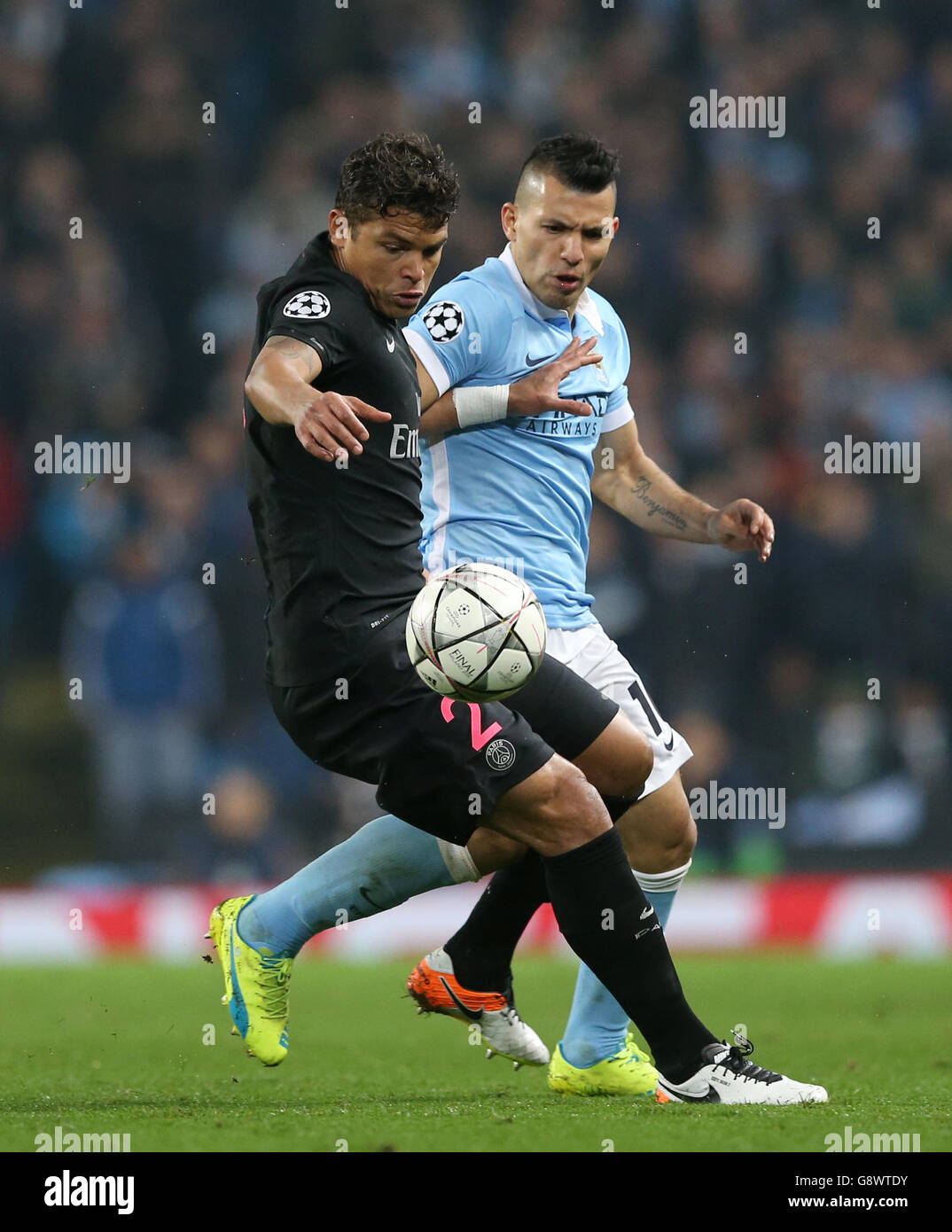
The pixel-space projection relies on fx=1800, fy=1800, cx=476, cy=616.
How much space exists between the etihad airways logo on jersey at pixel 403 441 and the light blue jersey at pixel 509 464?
58 cm

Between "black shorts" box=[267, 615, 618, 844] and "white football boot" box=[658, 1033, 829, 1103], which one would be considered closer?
"black shorts" box=[267, 615, 618, 844]

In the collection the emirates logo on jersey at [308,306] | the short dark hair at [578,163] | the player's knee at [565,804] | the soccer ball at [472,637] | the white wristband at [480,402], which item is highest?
the short dark hair at [578,163]

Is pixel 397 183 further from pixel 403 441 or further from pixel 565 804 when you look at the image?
pixel 565 804

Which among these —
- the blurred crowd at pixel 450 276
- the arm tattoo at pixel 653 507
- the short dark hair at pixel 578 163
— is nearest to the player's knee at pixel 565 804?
the arm tattoo at pixel 653 507

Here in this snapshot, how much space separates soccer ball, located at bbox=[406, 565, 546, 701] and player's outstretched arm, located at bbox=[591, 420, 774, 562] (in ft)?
4.13

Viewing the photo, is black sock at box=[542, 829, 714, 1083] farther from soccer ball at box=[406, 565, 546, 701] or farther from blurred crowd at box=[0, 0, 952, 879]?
blurred crowd at box=[0, 0, 952, 879]

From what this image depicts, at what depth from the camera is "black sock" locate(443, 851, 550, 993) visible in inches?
196

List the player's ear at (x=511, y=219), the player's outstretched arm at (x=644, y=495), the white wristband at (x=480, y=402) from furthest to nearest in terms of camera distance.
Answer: the player's outstretched arm at (x=644, y=495)
the player's ear at (x=511, y=219)
the white wristband at (x=480, y=402)

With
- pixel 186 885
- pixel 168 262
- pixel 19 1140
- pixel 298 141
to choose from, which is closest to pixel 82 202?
pixel 168 262

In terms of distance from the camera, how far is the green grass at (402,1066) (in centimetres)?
366

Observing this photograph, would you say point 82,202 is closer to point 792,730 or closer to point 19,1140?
point 792,730

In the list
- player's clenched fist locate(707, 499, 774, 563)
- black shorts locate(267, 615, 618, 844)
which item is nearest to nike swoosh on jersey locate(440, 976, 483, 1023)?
black shorts locate(267, 615, 618, 844)

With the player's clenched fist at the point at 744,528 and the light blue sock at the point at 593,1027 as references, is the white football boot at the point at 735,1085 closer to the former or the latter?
the light blue sock at the point at 593,1027

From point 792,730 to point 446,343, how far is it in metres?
5.34
